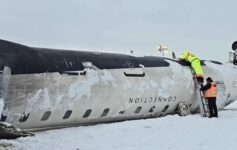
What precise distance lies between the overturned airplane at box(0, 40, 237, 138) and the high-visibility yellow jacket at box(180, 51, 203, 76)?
0.28 meters

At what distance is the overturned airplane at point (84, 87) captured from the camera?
38.5 feet

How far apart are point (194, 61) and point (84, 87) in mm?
6673

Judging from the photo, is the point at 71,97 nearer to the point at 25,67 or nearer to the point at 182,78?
the point at 25,67

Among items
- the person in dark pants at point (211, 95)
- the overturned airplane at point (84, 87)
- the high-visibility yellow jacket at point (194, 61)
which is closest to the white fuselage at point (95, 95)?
the overturned airplane at point (84, 87)

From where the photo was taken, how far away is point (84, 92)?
13359mm

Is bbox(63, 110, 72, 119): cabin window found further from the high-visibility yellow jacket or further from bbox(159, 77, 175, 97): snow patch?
the high-visibility yellow jacket

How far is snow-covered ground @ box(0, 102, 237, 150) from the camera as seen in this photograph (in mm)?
9805

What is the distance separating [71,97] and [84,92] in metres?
0.52

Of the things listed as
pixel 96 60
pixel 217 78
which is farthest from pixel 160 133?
pixel 217 78

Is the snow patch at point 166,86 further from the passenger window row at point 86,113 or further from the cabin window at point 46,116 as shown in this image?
the cabin window at point 46,116

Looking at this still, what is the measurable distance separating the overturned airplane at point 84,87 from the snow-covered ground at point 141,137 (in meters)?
0.61

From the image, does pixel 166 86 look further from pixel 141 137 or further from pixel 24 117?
pixel 24 117

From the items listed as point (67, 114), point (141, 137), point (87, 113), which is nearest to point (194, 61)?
point (87, 113)

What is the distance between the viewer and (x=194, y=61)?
1844 centimetres
